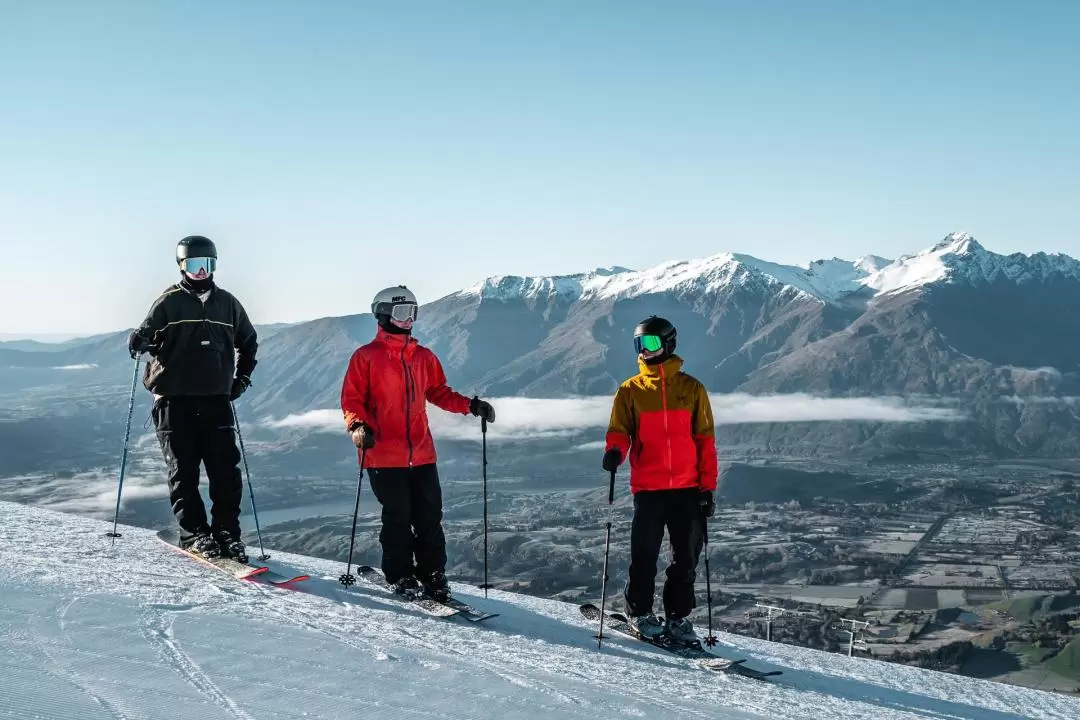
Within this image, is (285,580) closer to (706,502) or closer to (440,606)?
(440,606)

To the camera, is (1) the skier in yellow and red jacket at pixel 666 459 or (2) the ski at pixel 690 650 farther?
(1) the skier in yellow and red jacket at pixel 666 459

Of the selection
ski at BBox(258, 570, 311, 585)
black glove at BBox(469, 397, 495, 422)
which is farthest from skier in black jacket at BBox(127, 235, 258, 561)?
black glove at BBox(469, 397, 495, 422)

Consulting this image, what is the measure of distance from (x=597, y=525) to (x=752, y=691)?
122087 mm

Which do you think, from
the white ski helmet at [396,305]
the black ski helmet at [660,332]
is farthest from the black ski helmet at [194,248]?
the black ski helmet at [660,332]

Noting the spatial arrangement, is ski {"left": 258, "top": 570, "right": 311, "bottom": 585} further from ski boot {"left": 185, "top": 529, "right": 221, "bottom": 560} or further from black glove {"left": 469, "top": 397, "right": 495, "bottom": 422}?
black glove {"left": 469, "top": 397, "right": 495, "bottom": 422}

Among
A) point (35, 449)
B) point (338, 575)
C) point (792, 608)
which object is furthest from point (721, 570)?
point (35, 449)

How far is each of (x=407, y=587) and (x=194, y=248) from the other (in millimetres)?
3279

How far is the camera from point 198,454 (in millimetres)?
7668

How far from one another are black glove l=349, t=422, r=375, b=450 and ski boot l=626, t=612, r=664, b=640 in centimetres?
244

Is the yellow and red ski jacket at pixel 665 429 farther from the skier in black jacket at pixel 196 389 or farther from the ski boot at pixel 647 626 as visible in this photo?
the skier in black jacket at pixel 196 389

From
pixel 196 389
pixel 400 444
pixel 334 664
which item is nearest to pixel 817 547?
pixel 400 444

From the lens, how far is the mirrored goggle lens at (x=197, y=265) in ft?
24.5

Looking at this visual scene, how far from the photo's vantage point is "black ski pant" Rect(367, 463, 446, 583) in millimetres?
7137

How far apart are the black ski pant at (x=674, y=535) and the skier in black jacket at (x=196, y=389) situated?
10.8 ft
